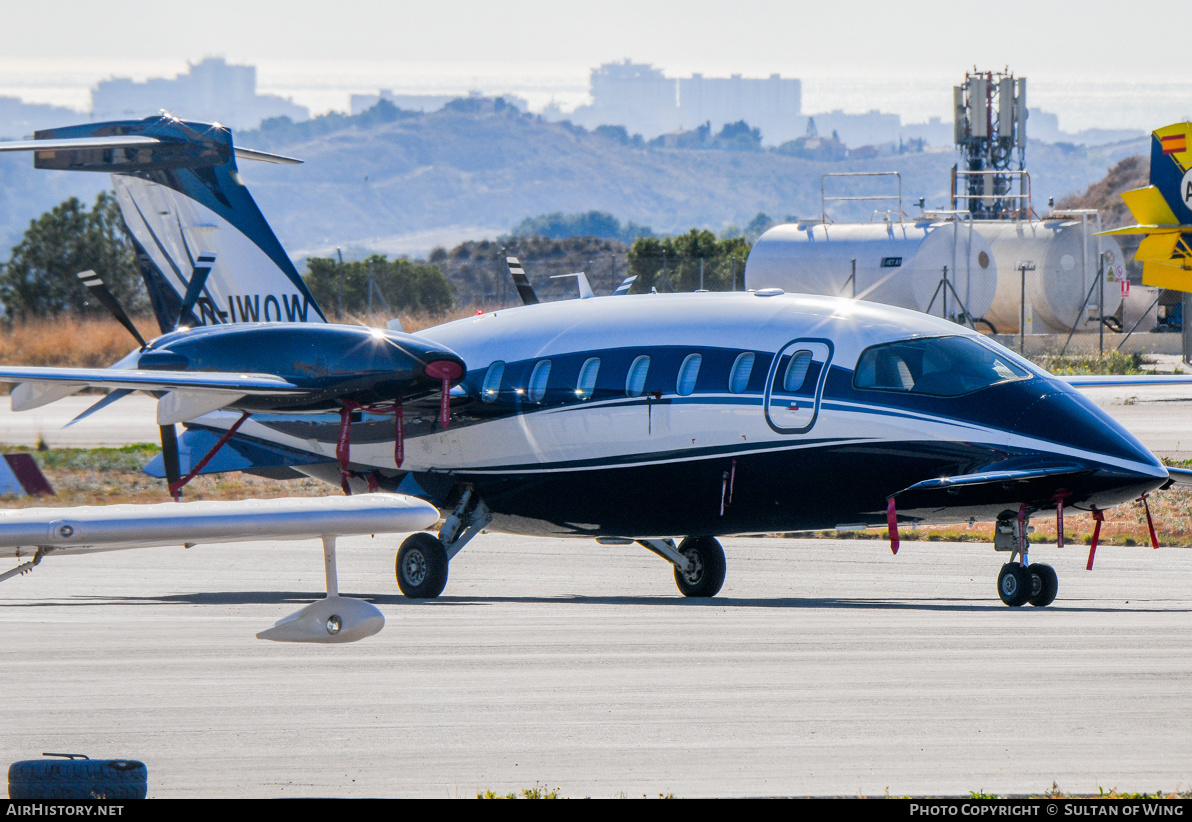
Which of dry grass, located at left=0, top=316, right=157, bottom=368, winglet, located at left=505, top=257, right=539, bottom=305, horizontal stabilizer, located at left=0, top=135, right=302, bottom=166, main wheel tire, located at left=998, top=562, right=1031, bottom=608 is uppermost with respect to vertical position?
horizontal stabilizer, located at left=0, top=135, right=302, bottom=166

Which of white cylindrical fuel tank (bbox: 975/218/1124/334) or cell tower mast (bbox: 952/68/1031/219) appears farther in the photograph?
→ cell tower mast (bbox: 952/68/1031/219)

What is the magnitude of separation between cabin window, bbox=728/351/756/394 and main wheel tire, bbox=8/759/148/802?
32.2 feet

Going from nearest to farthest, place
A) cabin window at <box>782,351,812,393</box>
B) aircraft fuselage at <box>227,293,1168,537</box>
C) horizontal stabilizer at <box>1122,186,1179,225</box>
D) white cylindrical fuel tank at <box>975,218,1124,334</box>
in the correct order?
aircraft fuselage at <box>227,293,1168,537</box>
cabin window at <box>782,351,812,393</box>
horizontal stabilizer at <box>1122,186,1179,225</box>
white cylindrical fuel tank at <box>975,218,1124,334</box>

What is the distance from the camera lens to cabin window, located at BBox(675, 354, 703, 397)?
16.2m

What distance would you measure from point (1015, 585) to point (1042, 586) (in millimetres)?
269

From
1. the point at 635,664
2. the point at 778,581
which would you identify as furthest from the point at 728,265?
the point at 635,664

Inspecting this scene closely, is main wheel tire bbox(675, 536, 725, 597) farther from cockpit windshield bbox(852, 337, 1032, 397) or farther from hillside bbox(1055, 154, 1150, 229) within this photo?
hillside bbox(1055, 154, 1150, 229)

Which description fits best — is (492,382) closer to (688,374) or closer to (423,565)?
(423,565)

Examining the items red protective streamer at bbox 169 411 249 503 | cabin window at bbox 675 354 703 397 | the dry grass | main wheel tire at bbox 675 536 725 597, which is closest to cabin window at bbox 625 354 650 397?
cabin window at bbox 675 354 703 397

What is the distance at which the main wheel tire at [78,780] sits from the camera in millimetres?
6891

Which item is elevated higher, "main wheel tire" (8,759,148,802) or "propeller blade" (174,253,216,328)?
"propeller blade" (174,253,216,328)

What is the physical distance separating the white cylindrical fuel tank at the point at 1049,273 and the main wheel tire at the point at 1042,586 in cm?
4713

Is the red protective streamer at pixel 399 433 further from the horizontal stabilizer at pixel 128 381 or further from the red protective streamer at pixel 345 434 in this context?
the horizontal stabilizer at pixel 128 381

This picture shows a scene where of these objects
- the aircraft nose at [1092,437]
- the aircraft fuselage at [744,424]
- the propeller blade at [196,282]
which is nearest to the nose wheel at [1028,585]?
the aircraft fuselage at [744,424]
